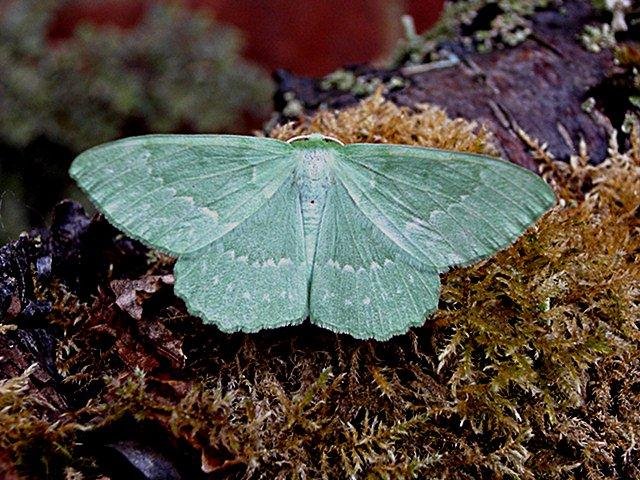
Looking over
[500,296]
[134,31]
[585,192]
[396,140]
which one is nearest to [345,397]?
[500,296]

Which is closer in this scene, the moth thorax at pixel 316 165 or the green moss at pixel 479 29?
the moth thorax at pixel 316 165

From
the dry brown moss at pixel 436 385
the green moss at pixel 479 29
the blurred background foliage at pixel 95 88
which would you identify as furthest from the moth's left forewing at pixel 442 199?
the blurred background foliage at pixel 95 88

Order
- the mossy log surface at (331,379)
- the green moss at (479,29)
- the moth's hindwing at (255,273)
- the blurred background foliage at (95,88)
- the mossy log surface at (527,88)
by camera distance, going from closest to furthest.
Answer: the mossy log surface at (331,379) < the moth's hindwing at (255,273) < the mossy log surface at (527,88) < the green moss at (479,29) < the blurred background foliage at (95,88)

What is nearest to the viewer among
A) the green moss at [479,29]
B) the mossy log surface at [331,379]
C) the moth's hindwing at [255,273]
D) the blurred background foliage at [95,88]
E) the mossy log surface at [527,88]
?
the mossy log surface at [331,379]

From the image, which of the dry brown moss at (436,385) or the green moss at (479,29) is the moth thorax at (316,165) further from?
the green moss at (479,29)

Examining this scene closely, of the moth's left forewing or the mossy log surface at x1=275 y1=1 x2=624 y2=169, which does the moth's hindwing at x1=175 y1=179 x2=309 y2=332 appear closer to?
the moth's left forewing

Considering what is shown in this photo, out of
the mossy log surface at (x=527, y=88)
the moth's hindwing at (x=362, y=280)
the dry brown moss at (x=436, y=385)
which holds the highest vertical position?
the mossy log surface at (x=527, y=88)

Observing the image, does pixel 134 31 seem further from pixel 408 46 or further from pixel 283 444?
pixel 283 444
